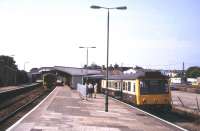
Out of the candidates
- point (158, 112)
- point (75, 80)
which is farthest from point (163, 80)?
point (75, 80)

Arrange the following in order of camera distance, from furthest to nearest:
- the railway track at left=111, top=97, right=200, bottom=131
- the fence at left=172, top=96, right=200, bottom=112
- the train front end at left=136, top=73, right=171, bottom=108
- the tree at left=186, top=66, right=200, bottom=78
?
1. the tree at left=186, top=66, right=200, bottom=78
2. the fence at left=172, top=96, right=200, bottom=112
3. the train front end at left=136, top=73, right=171, bottom=108
4. the railway track at left=111, top=97, right=200, bottom=131

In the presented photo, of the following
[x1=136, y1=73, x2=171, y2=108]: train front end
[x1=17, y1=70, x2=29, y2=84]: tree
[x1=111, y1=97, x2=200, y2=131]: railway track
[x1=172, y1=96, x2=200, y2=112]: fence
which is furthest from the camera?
[x1=17, y1=70, x2=29, y2=84]: tree

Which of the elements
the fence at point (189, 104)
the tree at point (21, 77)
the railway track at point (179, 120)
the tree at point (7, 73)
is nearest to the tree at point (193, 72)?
the tree at point (21, 77)

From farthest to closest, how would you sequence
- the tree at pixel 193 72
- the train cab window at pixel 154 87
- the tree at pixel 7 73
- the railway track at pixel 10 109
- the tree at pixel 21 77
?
the tree at pixel 193 72, the tree at pixel 21 77, the tree at pixel 7 73, the train cab window at pixel 154 87, the railway track at pixel 10 109

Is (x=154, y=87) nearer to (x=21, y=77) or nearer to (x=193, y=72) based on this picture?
(x=21, y=77)

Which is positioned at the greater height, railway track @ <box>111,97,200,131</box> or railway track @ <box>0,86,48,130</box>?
railway track @ <box>0,86,48,130</box>

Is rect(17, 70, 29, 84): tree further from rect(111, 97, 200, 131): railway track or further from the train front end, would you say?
the train front end

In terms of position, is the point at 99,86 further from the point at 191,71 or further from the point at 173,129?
the point at 191,71

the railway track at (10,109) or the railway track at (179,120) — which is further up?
the railway track at (10,109)

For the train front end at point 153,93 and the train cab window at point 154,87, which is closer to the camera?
the train front end at point 153,93

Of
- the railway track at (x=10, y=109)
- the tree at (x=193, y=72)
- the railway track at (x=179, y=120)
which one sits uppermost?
the tree at (x=193, y=72)

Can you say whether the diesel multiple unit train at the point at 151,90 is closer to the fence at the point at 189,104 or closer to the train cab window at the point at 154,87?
the train cab window at the point at 154,87

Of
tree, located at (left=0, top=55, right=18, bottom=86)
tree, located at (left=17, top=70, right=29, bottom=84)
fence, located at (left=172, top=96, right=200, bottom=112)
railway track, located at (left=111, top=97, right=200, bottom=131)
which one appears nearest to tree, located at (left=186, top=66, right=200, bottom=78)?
tree, located at (left=17, top=70, right=29, bottom=84)

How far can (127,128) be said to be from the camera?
19516 millimetres
